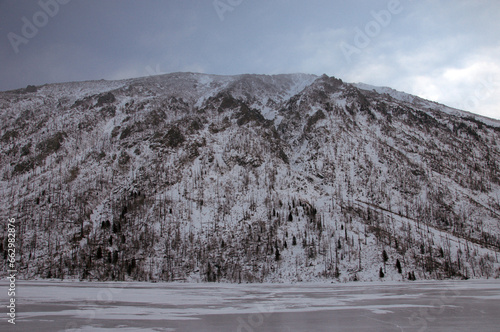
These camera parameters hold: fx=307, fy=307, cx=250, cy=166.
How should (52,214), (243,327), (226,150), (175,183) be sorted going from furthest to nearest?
(226,150) < (175,183) < (52,214) < (243,327)

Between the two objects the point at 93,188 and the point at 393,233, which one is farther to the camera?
the point at 93,188

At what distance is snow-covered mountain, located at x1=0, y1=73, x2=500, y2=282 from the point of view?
82938 mm

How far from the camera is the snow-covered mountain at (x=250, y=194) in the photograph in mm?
82938

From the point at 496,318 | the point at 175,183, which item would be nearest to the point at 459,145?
the point at 175,183

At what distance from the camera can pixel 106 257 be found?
86.6 m

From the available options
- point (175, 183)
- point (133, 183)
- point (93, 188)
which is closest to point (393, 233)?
point (175, 183)

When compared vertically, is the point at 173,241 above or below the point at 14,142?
below

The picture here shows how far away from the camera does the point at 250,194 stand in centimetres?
10819

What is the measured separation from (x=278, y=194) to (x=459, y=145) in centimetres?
12278

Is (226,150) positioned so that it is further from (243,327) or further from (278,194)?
(243,327)

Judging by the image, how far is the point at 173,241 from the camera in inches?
3546

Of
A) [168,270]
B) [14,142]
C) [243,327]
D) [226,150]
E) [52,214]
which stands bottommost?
[168,270]

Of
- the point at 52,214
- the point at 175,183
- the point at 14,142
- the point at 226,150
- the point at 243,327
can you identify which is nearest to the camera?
the point at 243,327

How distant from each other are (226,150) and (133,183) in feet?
132
